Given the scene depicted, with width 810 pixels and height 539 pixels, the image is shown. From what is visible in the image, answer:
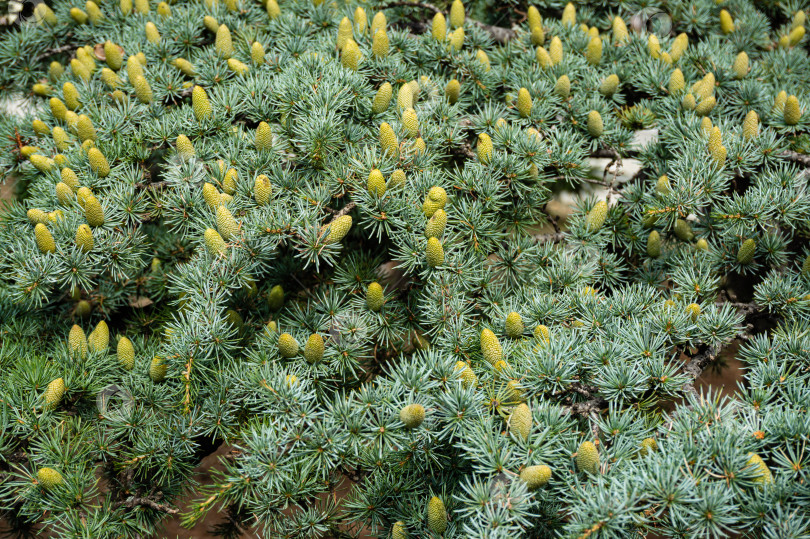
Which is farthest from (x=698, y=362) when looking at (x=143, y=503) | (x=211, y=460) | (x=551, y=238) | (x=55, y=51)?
(x=55, y=51)

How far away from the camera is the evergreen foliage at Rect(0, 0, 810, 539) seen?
718mm

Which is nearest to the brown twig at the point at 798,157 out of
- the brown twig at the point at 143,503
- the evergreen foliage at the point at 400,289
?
the evergreen foliage at the point at 400,289

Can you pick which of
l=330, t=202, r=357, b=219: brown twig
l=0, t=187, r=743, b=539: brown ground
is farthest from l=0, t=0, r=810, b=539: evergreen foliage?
l=0, t=187, r=743, b=539: brown ground

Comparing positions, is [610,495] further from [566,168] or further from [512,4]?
[512,4]

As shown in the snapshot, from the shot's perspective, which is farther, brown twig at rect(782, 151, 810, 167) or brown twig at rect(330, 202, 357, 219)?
brown twig at rect(782, 151, 810, 167)

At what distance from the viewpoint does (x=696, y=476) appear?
2.08 feet

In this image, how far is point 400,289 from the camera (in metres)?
1.05

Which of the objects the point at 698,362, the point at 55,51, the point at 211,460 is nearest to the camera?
the point at 698,362

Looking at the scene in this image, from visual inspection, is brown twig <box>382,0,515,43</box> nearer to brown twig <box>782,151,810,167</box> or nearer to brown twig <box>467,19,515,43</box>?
brown twig <box>467,19,515,43</box>

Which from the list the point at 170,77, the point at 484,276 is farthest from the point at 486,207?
the point at 170,77

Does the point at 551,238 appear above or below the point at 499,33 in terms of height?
below

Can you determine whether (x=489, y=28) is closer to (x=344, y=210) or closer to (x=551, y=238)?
(x=551, y=238)

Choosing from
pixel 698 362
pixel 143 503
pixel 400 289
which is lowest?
pixel 143 503

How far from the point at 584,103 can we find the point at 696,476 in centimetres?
71
